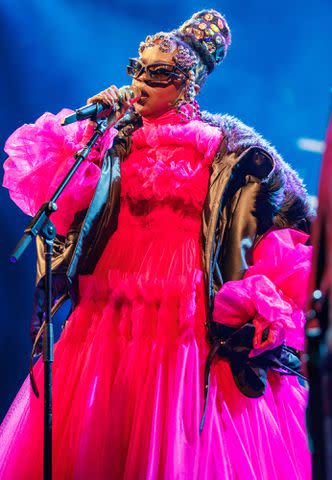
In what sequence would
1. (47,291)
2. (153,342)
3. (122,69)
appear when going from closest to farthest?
(47,291)
(153,342)
(122,69)

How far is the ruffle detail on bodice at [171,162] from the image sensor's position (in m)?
1.91

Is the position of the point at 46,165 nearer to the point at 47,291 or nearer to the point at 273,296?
the point at 47,291

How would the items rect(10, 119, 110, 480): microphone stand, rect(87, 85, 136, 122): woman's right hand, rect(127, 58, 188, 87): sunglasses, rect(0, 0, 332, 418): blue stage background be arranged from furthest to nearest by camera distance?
rect(0, 0, 332, 418): blue stage background
rect(127, 58, 188, 87): sunglasses
rect(87, 85, 136, 122): woman's right hand
rect(10, 119, 110, 480): microphone stand

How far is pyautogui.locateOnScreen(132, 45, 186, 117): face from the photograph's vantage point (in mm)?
2068

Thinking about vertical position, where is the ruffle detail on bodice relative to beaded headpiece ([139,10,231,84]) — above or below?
below

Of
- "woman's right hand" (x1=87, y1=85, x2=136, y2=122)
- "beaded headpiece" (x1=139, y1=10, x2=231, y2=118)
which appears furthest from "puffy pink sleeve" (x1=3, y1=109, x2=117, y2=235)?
"beaded headpiece" (x1=139, y1=10, x2=231, y2=118)

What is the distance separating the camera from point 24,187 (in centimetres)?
191

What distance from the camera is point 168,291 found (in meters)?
1.74

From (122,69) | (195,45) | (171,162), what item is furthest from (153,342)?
(122,69)

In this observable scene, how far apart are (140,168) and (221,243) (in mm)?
360

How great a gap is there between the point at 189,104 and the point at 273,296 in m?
0.78

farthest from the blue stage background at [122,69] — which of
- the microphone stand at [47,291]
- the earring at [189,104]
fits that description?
the microphone stand at [47,291]

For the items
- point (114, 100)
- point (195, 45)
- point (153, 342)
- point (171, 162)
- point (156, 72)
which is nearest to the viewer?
point (153, 342)

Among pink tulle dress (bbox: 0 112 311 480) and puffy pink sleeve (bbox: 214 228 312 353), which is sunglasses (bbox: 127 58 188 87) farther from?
puffy pink sleeve (bbox: 214 228 312 353)
